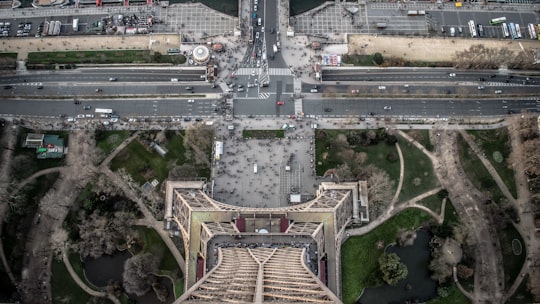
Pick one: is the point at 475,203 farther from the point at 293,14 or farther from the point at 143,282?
the point at 143,282

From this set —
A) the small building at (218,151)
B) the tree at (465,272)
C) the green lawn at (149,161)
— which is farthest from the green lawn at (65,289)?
the tree at (465,272)

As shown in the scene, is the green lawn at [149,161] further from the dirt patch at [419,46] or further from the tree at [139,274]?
the dirt patch at [419,46]

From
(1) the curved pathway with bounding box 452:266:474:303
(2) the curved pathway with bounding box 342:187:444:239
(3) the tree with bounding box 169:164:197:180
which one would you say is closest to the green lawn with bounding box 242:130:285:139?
(3) the tree with bounding box 169:164:197:180

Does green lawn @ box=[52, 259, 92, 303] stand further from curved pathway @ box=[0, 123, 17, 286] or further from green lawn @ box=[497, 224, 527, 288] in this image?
green lawn @ box=[497, 224, 527, 288]

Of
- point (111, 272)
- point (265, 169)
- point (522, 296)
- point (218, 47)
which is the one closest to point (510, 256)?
point (522, 296)

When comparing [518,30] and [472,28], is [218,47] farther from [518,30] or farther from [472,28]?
[518,30]
